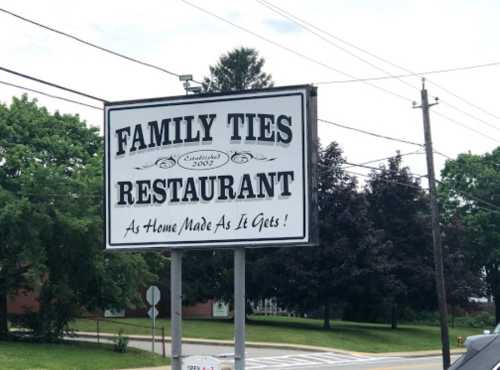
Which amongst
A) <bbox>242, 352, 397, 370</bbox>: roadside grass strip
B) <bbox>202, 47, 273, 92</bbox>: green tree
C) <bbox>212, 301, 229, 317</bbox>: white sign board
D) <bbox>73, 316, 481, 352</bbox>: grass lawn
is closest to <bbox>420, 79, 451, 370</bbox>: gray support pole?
<bbox>242, 352, 397, 370</bbox>: roadside grass strip

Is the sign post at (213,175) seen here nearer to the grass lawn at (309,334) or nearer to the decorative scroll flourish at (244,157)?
the decorative scroll flourish at (244,157)

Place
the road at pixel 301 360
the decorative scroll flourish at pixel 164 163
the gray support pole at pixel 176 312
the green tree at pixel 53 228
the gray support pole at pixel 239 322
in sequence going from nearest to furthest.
→ the gray support pole at pixel 239 322 < the gray support pole at pixel 176 312 < the decorative scroll flourish at pixel 164 163 < the green tree at pixel 53 228 < the road at pixel 301 360

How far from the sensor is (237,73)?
2479 inches

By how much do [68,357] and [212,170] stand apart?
865 inches

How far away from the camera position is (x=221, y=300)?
57.0m

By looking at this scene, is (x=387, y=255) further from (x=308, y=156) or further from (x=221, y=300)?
(x=308, y=156)

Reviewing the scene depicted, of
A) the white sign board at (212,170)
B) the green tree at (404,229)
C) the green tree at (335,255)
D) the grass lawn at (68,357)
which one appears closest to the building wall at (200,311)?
the green tree at (335,255)

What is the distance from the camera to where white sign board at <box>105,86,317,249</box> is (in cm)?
991

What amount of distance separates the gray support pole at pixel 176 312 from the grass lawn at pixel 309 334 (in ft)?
105

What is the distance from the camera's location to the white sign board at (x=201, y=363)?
375 inches

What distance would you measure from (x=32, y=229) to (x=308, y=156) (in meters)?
22.9

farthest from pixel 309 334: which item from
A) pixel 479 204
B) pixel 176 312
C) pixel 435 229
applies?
pixel 176 312

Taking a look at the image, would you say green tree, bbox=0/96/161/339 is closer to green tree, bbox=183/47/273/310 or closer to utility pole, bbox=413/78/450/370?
utility pole, bbox=413/78/450/370

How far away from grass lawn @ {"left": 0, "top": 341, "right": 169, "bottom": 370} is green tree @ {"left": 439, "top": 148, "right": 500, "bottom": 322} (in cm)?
4395
